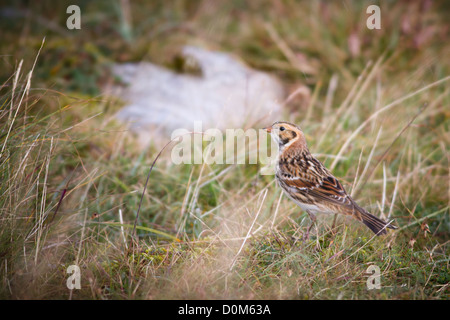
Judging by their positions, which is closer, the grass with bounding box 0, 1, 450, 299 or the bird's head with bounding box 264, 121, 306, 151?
the grass with bounding box 0, 1, 450, 299

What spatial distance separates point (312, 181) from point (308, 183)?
4cm

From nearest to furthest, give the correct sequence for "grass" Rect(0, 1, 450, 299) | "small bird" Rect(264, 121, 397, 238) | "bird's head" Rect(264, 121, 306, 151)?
"grass" Rect(0, 1, 450, 299) → "small bird" Rect(264, 121, 397, 238) → "bird's head" Rect(264, 121, 306, 151)

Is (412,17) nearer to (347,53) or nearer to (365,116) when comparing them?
(347,53)

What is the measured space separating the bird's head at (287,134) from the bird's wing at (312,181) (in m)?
0.17

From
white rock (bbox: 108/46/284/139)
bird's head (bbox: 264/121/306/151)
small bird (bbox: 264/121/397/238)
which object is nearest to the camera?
small bird (bbox: 264/121/397/238)

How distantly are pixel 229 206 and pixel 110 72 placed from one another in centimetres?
379

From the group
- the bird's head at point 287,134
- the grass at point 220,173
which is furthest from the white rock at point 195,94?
the bird's head at point 287,134

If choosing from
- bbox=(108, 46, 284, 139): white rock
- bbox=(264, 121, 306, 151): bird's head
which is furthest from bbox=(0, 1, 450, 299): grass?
bbox=(264, 121, 306, 151): bird's head

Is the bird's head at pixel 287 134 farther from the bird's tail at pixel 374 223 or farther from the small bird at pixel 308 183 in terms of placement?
the bird's tail at pixel 374 223

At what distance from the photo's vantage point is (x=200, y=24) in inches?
351

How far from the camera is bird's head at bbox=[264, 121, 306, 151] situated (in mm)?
3650

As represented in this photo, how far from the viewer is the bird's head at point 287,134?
365 centimetres

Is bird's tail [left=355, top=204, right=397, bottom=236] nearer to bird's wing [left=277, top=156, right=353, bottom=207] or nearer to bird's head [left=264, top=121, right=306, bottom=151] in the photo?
bird's wing [left=277, top=156, right=353, bottom=207]
